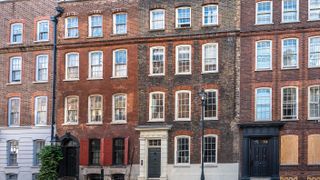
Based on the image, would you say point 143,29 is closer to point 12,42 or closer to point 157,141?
point 157,141

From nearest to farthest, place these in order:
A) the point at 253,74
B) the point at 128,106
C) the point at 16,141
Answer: the point at 253,74 < the point at 128,106 < the point at 16,141

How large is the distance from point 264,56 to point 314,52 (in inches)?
125

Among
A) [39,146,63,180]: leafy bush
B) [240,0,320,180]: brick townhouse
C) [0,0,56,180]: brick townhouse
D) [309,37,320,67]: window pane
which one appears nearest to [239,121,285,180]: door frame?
[240,0,320,180]: brick townhouse

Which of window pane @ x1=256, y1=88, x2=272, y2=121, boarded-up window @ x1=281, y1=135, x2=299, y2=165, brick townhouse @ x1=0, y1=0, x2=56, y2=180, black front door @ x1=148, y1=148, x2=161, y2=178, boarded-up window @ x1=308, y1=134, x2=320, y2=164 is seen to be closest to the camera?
boarded-up window @ x1=308, y1=134, x2=320, y2=164

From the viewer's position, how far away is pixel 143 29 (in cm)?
4444

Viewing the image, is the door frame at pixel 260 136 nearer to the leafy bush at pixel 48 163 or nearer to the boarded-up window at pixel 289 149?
the boarded-up window at pixel 289 149

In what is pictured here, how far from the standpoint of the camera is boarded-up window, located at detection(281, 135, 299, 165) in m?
39.3

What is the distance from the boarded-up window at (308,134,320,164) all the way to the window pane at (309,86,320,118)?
135 centimetres

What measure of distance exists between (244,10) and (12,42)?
18.7m

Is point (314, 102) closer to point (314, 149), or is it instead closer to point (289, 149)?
point (314, 149)

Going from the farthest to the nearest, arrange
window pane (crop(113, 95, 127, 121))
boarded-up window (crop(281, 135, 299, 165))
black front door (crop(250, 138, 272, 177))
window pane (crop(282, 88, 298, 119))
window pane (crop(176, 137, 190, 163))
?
window pane (crop(113, 95, 127, 121)) → window pane (crop(176, 137, 190, 163)) → black front door (crop(250, 138, 272, 177)) → window pane (crop(282, 88, 298, 119)) → boarded-up window (crop(281, 135, 299, 165))

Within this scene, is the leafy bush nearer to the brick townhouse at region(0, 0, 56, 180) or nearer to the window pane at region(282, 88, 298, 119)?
the brick townhouse at region(0, 0, 56, 180)

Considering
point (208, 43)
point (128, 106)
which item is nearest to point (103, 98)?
point (128, 106)

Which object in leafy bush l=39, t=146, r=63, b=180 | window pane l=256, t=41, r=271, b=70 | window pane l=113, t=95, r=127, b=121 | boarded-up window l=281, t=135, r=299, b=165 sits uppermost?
window pane l=256, t=41, r=271, b=70
